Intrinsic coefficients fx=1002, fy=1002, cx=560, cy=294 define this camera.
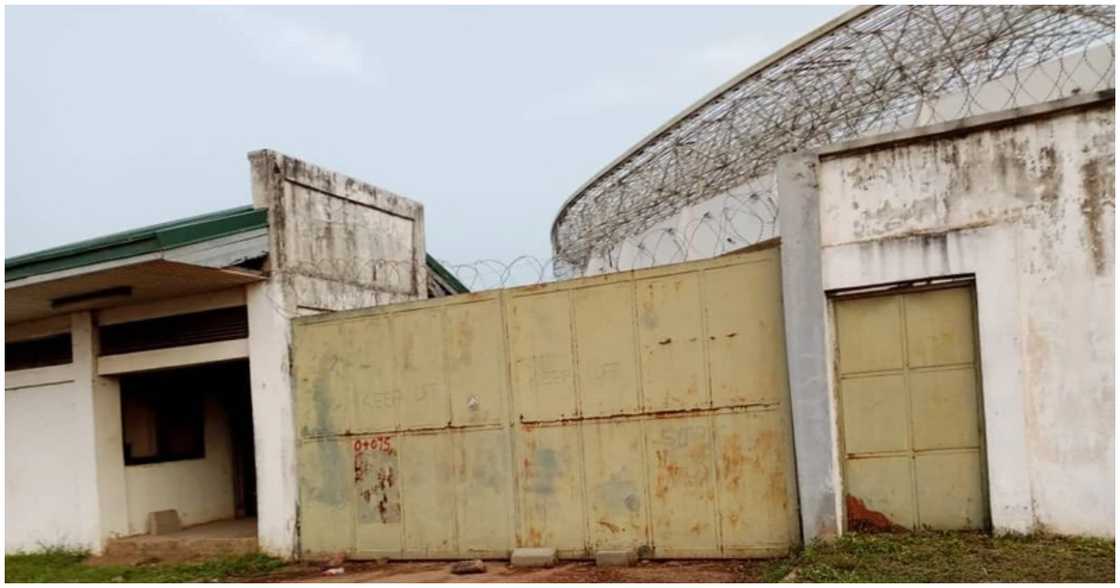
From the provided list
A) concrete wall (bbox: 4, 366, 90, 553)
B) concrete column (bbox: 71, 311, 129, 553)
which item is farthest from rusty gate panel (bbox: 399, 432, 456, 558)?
concrete wall (bbox: 4, 366, 90, 553)

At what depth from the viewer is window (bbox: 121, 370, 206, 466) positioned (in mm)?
11758

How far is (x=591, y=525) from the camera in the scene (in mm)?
Answer: 8555

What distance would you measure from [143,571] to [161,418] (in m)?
2.74

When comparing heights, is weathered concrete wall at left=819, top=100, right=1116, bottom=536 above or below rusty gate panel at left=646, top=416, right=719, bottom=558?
above

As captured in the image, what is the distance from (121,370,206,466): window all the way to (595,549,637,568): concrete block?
6.05m

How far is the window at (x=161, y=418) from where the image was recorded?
38.6 ft

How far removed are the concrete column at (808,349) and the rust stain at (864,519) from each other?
0.48 feet

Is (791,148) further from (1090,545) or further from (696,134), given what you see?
(1090,545)

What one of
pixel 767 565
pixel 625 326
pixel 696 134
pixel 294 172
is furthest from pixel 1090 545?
pixel 294 172

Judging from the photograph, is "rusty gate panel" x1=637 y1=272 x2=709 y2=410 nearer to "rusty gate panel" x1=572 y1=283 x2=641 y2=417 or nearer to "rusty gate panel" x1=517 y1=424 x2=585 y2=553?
"rusty gate panel" x1=572 y1=283 x2=641 y2=417

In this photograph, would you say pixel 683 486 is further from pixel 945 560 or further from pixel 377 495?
pixel 377 495

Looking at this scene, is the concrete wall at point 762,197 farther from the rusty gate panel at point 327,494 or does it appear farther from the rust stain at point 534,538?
the rusty gate panel at point 327,494

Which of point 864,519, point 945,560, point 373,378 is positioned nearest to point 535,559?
point 373,378

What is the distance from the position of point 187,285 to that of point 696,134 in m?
5.37
